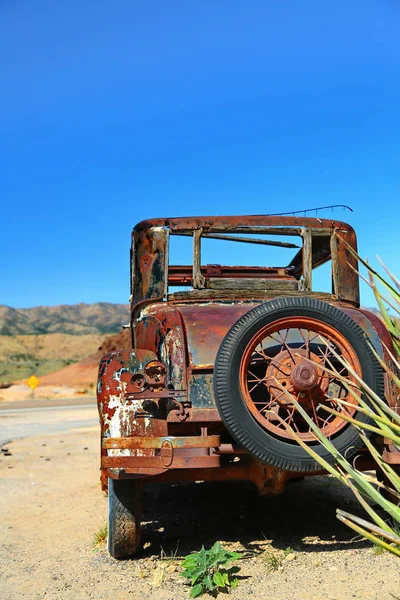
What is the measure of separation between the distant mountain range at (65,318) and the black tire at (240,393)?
9843 cm

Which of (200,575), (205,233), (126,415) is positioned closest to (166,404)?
(126,415)

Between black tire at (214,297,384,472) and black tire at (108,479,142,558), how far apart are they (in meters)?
0.99

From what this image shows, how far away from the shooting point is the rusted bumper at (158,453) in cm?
376

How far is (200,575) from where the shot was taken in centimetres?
A: 354

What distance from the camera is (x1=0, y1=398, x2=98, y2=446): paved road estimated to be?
1299 centimetres

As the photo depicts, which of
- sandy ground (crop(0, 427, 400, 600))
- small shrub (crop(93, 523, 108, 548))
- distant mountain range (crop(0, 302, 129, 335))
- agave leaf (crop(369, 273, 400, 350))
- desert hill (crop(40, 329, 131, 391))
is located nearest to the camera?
agave leaf (crop(369, 273, 400, 350))

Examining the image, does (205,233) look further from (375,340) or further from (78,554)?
(78,554)

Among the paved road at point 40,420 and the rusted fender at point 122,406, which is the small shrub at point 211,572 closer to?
the rusted fender at point 122,406

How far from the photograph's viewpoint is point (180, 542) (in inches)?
179

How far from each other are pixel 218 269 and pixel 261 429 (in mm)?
2728

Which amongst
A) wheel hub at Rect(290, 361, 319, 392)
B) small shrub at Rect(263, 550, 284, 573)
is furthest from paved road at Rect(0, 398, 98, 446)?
wheel hub at Rect(290, 361, 319, 392)

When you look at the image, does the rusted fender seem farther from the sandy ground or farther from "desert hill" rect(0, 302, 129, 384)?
"desert hill" rect(0, 302, 129, 384)

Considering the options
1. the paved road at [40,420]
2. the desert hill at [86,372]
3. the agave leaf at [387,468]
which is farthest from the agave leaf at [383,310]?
the desert hill at [86,372]

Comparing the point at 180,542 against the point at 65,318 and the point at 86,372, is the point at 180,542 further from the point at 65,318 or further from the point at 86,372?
the point at 65,318
